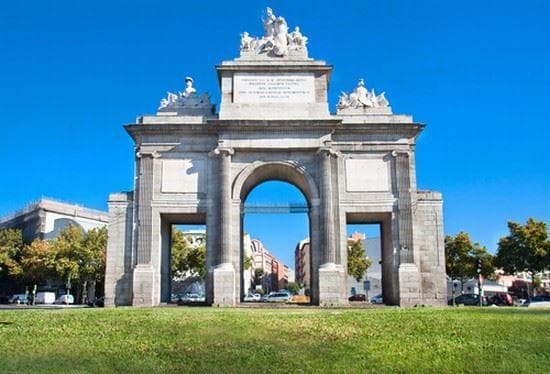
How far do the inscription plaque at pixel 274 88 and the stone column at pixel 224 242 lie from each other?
408 cm

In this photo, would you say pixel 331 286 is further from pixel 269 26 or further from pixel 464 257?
pixel 464 257

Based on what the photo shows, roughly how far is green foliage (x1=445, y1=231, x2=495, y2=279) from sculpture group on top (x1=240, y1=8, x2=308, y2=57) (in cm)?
3188

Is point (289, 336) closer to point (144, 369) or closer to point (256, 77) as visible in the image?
point (144, 369)

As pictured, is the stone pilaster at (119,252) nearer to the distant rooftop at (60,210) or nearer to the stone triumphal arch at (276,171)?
the stone triumphal arch at (276,171)

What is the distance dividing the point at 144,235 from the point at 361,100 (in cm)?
1704

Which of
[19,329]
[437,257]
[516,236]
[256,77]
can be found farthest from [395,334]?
[516,236]

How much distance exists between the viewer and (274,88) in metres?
39.3

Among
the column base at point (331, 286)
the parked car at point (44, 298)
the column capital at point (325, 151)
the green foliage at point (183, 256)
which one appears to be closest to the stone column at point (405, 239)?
the column base at point (331, 286)

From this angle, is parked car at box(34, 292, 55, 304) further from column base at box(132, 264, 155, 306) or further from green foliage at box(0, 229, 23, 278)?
column base at box(132, 264, 155, 306)

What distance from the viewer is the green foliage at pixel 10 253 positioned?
66.7 m

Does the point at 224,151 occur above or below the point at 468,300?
above

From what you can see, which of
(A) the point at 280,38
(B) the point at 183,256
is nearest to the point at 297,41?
(A) the point at 280,38

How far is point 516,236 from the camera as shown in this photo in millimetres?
59812

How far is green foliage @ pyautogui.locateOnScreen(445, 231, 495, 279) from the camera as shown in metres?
61.2
